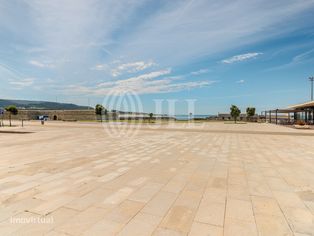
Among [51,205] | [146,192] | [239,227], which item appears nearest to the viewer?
[239,227]

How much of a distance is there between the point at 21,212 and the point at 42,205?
0.30 m

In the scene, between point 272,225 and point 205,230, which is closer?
point 205,230

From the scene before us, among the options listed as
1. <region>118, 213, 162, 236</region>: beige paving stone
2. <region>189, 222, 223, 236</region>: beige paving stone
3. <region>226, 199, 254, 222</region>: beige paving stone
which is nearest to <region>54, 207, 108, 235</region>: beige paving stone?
<region>118, 213, 162, 236</region>: beige paving stone

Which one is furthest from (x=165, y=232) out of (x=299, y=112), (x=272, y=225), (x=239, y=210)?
(x=299, y=112)

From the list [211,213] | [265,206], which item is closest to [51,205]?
[211,213]

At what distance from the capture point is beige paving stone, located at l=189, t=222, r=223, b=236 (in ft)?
8.33

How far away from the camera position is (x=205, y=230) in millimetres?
2627

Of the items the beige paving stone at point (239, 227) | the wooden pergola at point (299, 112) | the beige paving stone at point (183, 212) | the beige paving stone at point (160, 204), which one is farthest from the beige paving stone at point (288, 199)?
the wooden pergola at point (299, 112)

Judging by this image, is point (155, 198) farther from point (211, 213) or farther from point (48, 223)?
point (48, 223)

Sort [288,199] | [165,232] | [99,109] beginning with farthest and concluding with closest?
[99,109] < [288,199] < [165,232]

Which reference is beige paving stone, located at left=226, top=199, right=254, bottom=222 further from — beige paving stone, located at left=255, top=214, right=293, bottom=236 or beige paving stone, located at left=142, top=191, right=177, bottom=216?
beige paving stone, located at left=142, top=191, right=177, bottom=216

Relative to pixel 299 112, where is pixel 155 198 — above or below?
below

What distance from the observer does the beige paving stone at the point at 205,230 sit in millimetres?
2539

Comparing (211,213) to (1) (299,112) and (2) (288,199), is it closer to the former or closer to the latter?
(2) (288,199)
